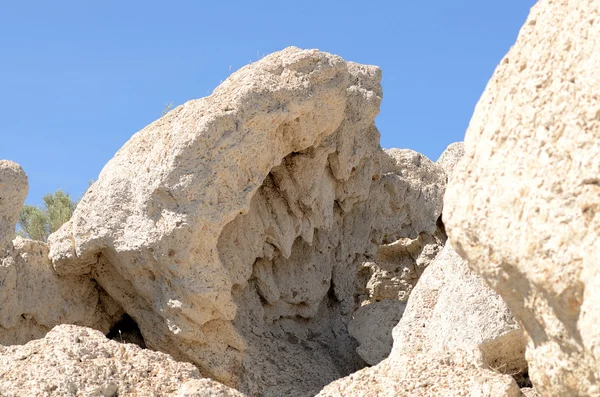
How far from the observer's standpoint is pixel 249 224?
991cm

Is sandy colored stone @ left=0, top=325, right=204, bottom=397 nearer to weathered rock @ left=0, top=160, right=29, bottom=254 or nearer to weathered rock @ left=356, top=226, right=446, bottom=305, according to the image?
weathered rock @ left=0, top=160, right=29, bottom=254

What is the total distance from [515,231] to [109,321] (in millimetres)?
6586

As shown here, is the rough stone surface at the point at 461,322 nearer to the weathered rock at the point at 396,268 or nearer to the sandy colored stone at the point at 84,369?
the sandy colored stone at the point at 84,369

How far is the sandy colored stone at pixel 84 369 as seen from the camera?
5.98m

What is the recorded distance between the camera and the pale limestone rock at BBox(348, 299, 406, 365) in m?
9.81

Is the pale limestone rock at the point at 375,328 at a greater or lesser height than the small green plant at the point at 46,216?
lesser

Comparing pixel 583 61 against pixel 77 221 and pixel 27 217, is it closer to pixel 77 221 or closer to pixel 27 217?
pixel 77 221

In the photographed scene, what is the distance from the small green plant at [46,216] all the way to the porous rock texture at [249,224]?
31.7ft

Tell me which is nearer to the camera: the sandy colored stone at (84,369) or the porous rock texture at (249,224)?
the sandy colored stone at (84,369)

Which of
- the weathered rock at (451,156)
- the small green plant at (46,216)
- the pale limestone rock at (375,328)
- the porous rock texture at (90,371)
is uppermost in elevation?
the small green plant at (46,216)

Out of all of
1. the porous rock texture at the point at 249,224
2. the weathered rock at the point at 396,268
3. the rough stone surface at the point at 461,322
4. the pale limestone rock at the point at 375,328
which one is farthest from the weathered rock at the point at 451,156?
the rough stone surface at the point at 461,322

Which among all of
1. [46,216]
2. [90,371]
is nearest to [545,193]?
[90,371]

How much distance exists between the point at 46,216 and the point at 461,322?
14879 millimetres

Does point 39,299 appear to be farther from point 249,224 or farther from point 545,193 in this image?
point 545,193
